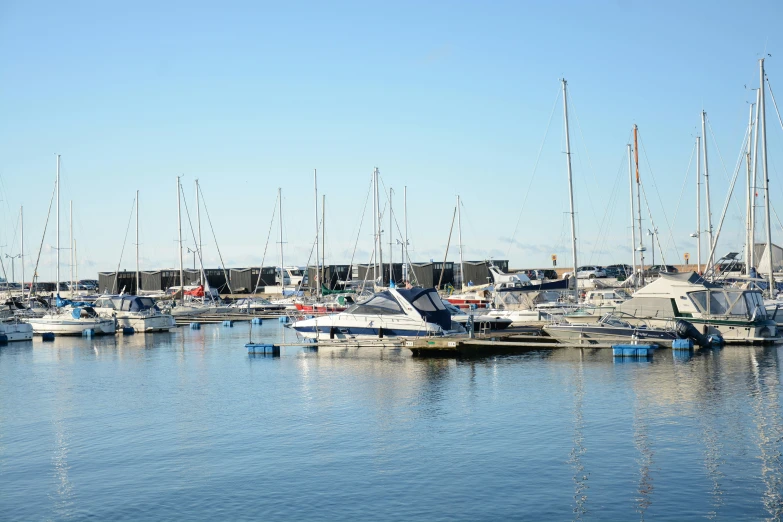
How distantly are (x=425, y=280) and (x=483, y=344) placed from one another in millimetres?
58468

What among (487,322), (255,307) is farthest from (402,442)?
(255,307)

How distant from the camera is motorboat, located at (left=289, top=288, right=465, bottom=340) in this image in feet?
137

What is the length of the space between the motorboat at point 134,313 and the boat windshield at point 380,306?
2283 centimetres

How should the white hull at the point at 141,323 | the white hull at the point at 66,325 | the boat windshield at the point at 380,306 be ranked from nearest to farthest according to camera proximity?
1. the boat windshield at the point at 380,306
2. the white hull at the point at 66,325
3. the white hull at the point at 141,323

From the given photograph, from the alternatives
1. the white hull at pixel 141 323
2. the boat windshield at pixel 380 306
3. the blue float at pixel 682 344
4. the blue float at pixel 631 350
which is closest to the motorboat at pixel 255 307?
the white hull at pixel 141 323

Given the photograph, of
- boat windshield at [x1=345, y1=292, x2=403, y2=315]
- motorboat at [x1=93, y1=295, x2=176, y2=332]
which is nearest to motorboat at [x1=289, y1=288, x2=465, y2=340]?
boat windshield at [x1=345, y1=292, x2=403, y2=315]

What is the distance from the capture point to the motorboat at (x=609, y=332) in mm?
40250

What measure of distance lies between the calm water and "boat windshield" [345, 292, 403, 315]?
15.6ft

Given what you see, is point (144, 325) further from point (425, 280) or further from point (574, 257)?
point (425, 280)

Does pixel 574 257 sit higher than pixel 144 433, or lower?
higher

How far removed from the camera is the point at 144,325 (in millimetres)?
59938

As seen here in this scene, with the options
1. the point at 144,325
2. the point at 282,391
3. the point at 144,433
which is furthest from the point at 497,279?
the point at 144,433

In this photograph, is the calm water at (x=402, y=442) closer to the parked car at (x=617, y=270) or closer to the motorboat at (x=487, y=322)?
the motorboat at (x=487, y=322)

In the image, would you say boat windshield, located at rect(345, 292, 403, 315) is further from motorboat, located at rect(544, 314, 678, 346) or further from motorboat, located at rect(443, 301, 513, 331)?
motorboat, located at rect(544, 314, 678, 346)
